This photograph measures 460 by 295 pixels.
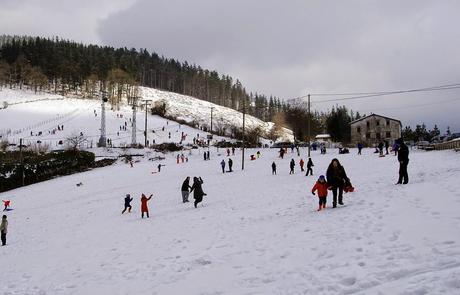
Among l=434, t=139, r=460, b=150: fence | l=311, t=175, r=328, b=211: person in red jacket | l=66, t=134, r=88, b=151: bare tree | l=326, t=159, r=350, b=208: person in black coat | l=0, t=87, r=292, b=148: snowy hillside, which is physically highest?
l=0, t=87, r=292, b=148: snowy hillside

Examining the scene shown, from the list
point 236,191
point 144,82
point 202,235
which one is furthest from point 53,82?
point 202,235

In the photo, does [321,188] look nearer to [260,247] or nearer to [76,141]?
[260,247]

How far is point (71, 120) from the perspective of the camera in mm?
91562

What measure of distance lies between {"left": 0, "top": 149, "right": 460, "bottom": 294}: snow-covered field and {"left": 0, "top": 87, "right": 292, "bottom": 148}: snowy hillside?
5485cm

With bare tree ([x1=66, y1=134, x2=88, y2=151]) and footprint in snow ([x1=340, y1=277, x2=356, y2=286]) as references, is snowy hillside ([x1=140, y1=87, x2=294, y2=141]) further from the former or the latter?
footprint in snow ([x1=340, y1=277, x2=356, y2=286])

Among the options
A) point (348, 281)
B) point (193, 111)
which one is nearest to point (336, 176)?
point (348, 281)

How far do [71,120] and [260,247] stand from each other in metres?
88.7

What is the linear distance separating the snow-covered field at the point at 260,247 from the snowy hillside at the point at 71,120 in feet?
180

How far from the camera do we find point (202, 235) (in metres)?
14.8

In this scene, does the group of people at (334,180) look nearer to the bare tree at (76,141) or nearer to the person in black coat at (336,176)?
the person in black coat at (336,176)

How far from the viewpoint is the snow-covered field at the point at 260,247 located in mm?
8047

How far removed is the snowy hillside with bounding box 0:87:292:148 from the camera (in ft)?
260

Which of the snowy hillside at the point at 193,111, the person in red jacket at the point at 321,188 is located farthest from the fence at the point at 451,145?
the snowy hillside at the point at 193,111

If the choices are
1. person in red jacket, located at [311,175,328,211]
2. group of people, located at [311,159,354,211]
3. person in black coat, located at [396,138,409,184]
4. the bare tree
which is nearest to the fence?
person in black coat, located at [396,138,409,184]
